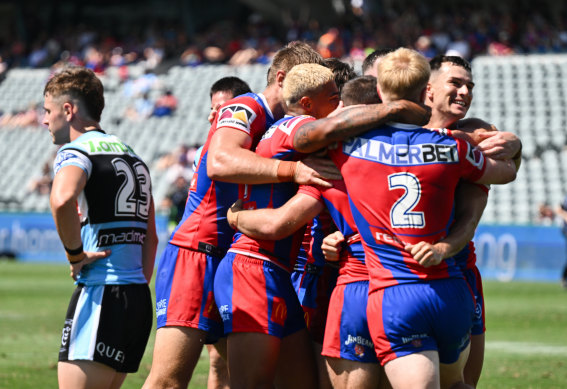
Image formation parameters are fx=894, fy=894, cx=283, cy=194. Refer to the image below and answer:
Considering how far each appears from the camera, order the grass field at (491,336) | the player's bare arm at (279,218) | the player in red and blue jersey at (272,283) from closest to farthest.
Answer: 1. the player's bare arm at (279,218)
2. the player in red and blue jersey at (272,283)
3. the grass field at (491,336)

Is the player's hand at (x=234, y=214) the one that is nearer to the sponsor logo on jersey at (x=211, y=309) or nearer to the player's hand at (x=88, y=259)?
the sponsor logo on jersey at (x=211, y=309)

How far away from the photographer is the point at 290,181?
5.12 m

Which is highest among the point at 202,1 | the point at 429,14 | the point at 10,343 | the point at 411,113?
the point at 202,1

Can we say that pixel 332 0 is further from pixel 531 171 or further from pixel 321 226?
pixel 321 226

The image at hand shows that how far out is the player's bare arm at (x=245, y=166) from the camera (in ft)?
16.1

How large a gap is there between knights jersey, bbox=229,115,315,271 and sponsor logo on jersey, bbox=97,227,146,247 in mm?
614

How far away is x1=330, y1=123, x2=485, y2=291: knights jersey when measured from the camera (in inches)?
178

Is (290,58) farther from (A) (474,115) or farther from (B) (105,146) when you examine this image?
(A) (474,115)

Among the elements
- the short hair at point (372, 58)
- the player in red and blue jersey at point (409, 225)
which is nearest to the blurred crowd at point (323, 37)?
the short hair at point (372, 58)

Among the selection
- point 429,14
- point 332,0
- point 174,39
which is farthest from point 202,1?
point 429,14

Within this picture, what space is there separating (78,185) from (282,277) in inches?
50.8

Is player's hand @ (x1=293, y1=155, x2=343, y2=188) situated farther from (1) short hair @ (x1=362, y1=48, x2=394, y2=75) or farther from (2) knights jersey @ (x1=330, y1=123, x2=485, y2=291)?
(1) short hair @ (x1=362, y1=48, x2=394, y2=75)

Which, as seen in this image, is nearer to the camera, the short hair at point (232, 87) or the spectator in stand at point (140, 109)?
the short hair at point (232, 87)

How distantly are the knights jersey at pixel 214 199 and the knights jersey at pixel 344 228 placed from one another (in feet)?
2.22
